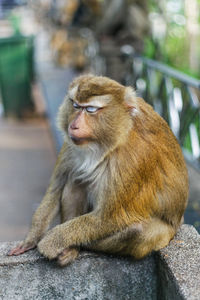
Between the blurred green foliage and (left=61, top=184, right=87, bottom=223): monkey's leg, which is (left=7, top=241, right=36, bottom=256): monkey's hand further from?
the blurred green foliage

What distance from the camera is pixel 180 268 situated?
3023mm

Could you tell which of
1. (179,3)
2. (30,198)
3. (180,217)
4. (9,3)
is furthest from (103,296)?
(9,3)

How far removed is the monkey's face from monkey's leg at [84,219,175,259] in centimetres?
57

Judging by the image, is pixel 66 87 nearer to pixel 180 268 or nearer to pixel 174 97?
pixel 174 97

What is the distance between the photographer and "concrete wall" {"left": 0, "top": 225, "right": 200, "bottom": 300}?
317 centimetres

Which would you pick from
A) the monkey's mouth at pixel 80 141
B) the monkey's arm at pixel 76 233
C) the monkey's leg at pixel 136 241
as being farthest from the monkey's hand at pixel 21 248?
the monkey's mouth at pixel 80 141

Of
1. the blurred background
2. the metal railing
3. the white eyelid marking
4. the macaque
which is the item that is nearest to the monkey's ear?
the macaque

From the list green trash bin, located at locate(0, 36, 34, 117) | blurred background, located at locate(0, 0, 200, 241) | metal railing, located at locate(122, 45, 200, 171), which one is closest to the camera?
metal railing, located at locate(122, 45, 200, 171)

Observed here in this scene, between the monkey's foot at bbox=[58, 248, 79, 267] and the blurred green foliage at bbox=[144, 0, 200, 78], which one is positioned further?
the blurred green foliage at bbox=[144, 0, 200, 78]

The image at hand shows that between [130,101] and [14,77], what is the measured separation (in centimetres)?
778

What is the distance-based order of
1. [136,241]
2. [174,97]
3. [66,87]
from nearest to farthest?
[136,241]
[174,97]
[66,87]

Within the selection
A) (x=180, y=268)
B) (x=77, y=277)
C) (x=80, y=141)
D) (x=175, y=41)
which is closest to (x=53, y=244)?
(x=77, y=277)

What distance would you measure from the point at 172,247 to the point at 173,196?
13.9 inches

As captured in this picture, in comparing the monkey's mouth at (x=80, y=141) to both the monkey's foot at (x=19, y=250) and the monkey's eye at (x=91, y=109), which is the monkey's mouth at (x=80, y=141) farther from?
the monkey's foot at (x=19, y=250)
